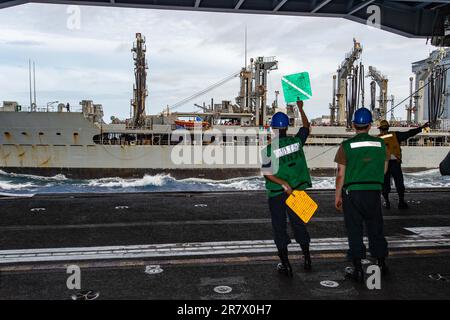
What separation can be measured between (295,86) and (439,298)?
2.20 metres

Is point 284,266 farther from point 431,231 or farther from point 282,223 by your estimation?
point 431,231

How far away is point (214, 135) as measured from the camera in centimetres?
3369

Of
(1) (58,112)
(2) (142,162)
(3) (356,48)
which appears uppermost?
(3) (356,48)

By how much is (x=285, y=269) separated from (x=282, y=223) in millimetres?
432

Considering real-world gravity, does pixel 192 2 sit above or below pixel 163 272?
above

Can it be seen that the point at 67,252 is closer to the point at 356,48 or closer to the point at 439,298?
the point at 439,298

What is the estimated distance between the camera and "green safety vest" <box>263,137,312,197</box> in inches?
139

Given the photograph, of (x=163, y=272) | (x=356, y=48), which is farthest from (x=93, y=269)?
(x=356, y=48)

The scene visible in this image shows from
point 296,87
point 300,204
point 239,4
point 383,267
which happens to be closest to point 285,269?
point 300,204

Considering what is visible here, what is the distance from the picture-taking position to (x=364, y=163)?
11.2ft

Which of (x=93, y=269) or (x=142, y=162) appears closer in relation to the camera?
(x=93, y=269)

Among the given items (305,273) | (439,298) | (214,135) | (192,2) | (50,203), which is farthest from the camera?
(214,135)

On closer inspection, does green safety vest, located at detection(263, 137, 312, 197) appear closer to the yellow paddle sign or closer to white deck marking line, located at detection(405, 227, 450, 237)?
the yellow paddle sign
